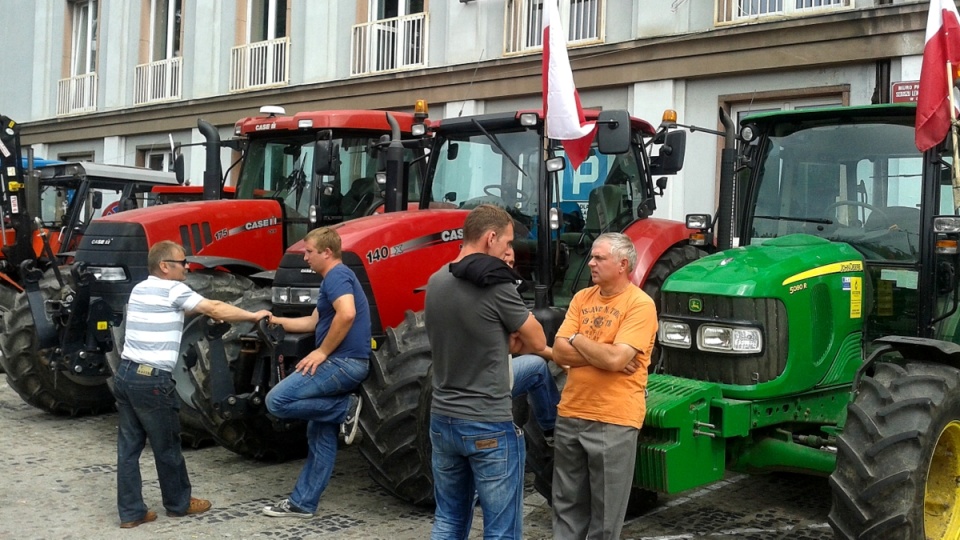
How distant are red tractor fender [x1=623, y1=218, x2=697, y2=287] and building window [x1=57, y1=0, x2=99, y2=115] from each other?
18489 mm

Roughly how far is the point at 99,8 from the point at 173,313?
19.0 metres

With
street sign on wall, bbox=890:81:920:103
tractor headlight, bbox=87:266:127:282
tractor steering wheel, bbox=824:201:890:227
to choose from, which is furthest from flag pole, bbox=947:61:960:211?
tractor headlight, bbox=87:266:127:282

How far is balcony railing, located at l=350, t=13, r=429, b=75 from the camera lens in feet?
53.1

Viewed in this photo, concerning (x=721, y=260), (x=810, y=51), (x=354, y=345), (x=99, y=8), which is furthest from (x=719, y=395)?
(x=99, y=8)

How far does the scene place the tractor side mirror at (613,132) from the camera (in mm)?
6281

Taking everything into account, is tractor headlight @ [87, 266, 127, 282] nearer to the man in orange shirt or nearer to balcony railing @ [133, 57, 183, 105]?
→ the man in orange shirt

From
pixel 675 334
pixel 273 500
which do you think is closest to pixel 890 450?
pixel 675 334

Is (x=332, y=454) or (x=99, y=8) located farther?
(x=99, y=8)

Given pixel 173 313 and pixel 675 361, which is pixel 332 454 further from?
pixel 675 361

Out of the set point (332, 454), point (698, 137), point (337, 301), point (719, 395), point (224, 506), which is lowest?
point (224, 506)

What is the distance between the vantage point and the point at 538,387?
523cm

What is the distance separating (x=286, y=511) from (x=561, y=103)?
2959mm

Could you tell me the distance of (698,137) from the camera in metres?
12.6

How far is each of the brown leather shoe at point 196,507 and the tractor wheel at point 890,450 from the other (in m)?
3.58
